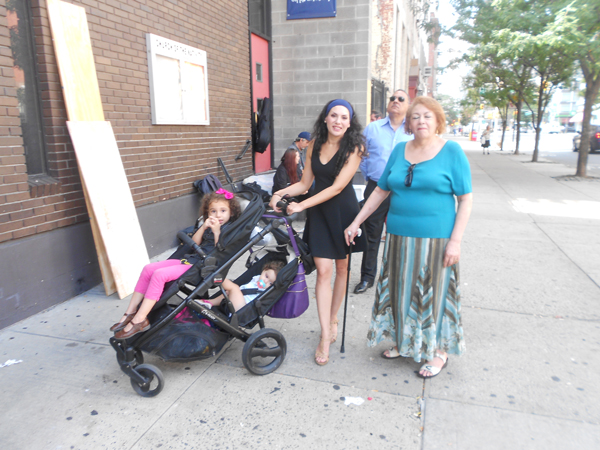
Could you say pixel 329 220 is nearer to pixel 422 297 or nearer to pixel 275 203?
pixel 275 203

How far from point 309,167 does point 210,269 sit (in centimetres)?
107

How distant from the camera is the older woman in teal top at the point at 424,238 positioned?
9.53ft

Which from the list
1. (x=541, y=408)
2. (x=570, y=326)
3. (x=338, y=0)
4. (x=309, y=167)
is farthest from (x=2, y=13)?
(x=338, y=0)

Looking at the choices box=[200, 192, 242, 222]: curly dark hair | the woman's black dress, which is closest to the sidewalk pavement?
the woman's black dress

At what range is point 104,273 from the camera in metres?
4.67

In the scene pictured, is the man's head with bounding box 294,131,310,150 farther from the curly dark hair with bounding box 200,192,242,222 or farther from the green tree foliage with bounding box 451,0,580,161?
the green tree foliage with bounding box 451,0,580,161

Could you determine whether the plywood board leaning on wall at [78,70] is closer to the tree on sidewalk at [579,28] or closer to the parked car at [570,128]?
the tree on sidewalk at [579,28]

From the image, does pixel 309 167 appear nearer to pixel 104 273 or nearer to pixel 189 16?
pixel 104 273

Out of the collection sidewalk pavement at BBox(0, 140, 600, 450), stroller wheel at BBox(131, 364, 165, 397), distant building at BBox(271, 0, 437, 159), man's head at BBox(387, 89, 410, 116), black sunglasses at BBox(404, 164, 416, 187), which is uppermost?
distant building at BBox(271, 0, 437, 159)

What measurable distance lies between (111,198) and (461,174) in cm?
347

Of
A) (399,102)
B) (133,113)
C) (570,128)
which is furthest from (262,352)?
(570,128)

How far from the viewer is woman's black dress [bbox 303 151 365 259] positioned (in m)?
3.33

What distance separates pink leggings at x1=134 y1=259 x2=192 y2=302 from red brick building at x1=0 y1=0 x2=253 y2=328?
166cm

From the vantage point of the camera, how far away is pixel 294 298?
338cm
